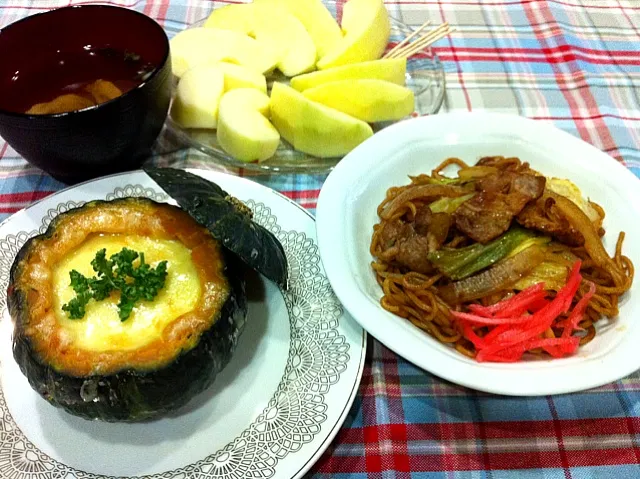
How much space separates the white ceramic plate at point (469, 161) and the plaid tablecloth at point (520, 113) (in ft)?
0.55

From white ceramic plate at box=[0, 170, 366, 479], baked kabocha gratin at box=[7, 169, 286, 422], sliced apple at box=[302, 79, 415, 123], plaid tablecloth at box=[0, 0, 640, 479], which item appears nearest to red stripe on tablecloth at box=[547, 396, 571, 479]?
plaid tablecloth at box=[0, 0, 640, 479]

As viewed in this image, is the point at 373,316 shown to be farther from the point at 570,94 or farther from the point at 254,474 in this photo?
the point at 570,94

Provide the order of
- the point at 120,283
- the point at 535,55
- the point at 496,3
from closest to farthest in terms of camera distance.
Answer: the point at 120,283
the point at 535,55
the point at 496,3

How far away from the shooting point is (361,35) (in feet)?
7.03

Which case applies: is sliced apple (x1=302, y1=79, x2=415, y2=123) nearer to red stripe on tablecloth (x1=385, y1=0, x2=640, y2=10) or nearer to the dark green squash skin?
the dark green squash skin

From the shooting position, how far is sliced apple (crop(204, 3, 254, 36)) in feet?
7.45

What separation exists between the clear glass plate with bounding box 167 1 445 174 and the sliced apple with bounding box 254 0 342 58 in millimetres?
235

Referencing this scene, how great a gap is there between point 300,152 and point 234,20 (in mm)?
762

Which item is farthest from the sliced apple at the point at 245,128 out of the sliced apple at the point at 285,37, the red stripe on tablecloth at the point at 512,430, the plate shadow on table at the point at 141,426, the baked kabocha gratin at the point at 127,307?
the red stripe on tablecloth at the point at 512,430

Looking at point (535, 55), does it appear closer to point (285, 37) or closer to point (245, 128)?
point (285, 37)

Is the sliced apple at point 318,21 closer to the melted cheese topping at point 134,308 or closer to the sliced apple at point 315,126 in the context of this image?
the sliced apple at point 315,126

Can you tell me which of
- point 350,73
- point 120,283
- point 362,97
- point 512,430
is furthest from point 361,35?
point 512,430

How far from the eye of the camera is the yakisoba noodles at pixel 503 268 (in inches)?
52.8

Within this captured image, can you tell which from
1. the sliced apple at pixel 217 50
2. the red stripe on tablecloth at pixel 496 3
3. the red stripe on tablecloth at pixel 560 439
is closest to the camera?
the red stripe on tablecloth at pixel 560 439
